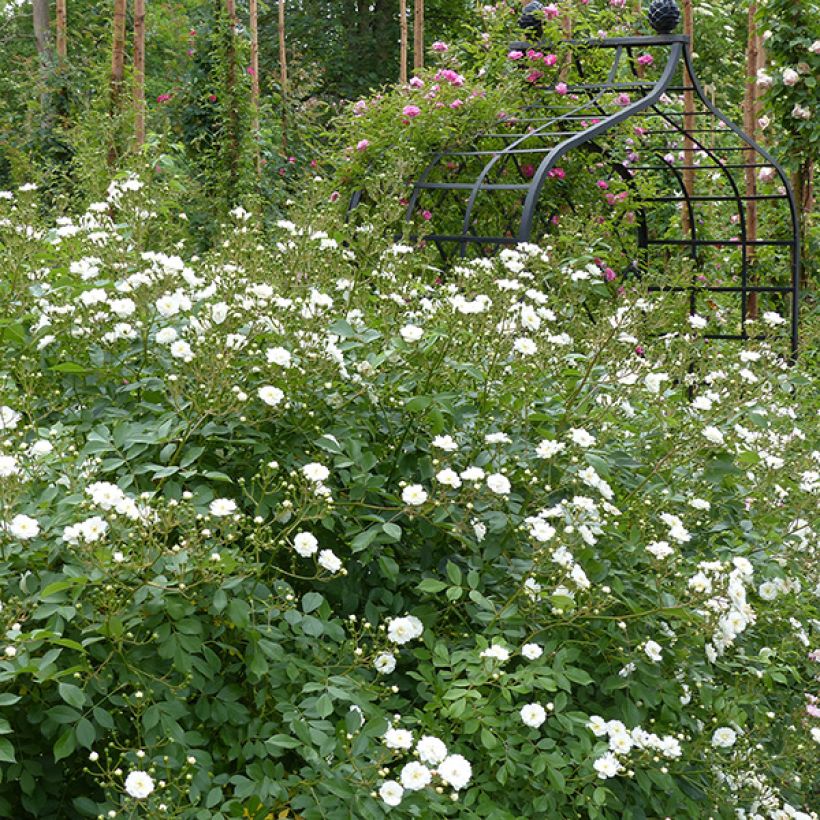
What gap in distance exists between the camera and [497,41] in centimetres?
609

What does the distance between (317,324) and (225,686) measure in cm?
74

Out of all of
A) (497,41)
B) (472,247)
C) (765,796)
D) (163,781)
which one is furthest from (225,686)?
(497,41)

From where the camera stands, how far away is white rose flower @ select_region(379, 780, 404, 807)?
5.52ft

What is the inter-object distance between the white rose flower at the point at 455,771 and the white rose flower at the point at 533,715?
173 mm

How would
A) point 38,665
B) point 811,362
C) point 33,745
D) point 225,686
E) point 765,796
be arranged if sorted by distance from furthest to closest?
point 811,362, point 765,796, point 225,686, point 33,745, point 38,665

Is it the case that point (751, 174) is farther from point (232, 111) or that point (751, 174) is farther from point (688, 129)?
point (232, 111)

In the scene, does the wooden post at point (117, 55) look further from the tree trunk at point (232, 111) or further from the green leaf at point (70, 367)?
the green leaf at point (70, 367)

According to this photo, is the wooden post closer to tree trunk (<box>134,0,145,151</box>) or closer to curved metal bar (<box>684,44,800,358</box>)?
tree trunk (<box>134,0,145,151</box>)

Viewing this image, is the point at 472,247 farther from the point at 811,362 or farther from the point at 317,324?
the point at 317,324

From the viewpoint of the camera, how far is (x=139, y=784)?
5.06 ft

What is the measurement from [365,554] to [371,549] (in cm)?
6

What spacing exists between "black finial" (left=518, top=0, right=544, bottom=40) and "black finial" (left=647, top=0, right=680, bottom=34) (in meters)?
0.75

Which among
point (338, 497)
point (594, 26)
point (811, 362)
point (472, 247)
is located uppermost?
point (594, 26)

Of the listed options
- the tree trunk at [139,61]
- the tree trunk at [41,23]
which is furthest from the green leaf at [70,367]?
the tree trunk at [41,23]
